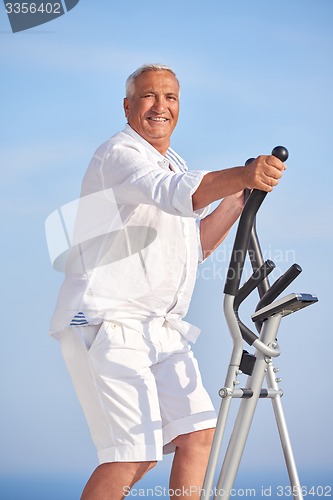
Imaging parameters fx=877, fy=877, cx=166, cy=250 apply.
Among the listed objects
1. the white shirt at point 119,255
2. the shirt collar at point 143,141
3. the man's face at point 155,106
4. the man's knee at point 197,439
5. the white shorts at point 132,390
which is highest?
the man's face at point 155,106

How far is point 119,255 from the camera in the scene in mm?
2430

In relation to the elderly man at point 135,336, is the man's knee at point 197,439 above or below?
below

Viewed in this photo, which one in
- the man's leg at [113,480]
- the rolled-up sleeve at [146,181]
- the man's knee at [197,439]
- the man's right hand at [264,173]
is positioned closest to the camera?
the man's right hand at [264,173]

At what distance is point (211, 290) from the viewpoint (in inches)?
175

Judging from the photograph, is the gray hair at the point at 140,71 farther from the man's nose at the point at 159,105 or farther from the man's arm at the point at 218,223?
the man's arm at the point at 218,223

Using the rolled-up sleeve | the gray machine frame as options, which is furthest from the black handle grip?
the rolled-up sleeve

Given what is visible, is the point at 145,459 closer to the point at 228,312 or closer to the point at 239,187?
the point at 228,312

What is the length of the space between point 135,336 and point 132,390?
0.49 ft

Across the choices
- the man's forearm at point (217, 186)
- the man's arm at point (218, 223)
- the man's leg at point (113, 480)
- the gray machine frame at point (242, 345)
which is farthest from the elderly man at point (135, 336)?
the gray machine frame at point (242, 345)

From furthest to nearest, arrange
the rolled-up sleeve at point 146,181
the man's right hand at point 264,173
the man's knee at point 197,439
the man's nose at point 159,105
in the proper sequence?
the man's nose at point 159,105
the man's knee at point 197,439
the rolled-up sleeve at point 146,181
the man's right hand at point 264,173

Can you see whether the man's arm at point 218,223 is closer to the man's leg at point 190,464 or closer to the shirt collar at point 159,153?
the shirt collar at point 159,153

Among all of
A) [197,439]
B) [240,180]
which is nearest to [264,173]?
[240,180]

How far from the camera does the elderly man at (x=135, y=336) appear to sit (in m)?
2.36

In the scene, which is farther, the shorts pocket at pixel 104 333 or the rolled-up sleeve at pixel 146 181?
the shorts pocket at pixel 104 333
